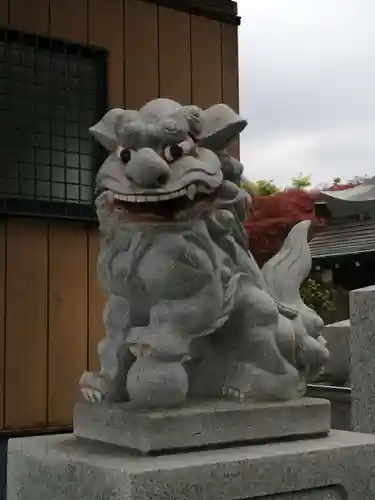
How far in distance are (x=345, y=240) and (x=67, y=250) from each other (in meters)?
7.55

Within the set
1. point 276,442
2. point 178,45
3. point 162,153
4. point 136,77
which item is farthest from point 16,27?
point 276,442

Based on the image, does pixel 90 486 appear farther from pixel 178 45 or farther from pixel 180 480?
pixel 178 45

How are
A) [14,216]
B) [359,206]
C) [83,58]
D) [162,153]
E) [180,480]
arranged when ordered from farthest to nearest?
[359,206] → [83,58] → [14,216] → [162,153] → [180,480]

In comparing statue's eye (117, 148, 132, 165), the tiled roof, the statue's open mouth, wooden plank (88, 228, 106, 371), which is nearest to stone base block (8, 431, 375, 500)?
the statue's open mouth

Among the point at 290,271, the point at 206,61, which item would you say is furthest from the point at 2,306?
the point at 206,61

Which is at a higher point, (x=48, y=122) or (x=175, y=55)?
(x=175, y=55)

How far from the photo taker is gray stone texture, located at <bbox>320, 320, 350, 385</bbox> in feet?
12.8

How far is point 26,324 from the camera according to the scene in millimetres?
3641

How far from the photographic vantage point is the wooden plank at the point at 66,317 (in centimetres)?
371

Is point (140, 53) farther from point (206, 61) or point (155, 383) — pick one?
point (155, 383)

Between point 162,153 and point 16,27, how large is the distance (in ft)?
7.08

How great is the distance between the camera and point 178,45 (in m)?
4.31

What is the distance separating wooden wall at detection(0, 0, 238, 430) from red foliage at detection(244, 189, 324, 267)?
1.40 m

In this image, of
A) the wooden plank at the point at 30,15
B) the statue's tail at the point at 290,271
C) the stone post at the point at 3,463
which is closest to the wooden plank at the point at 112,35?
the wooden plank at the point at 30,15
